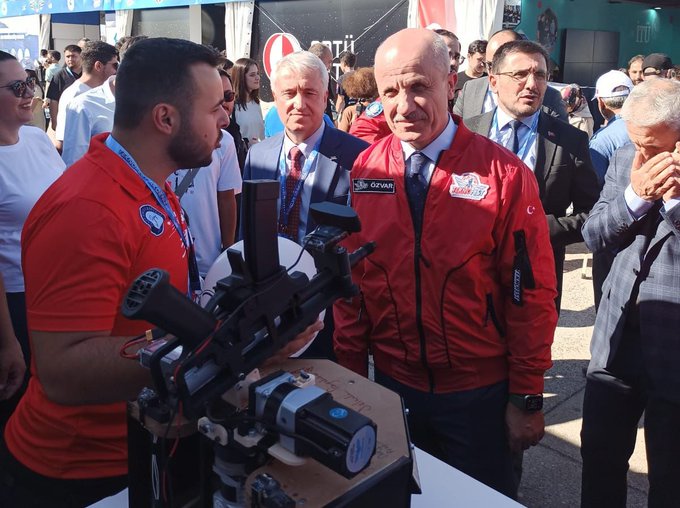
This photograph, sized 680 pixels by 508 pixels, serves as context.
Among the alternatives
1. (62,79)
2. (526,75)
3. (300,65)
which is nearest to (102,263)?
A: (300,65)

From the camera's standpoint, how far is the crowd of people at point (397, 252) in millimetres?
1472

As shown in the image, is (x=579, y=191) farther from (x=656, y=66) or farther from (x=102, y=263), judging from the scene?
(x=656, y=66)

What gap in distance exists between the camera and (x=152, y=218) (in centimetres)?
160

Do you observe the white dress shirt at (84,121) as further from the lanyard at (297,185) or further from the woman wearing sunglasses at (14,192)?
the lanyard at (297,185)

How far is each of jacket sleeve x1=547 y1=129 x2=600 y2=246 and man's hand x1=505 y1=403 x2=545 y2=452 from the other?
4.40ft

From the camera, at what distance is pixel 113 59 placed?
18.7 feet

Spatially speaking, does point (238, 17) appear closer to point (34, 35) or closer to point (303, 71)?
point (34, 35)

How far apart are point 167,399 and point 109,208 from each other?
0.60m

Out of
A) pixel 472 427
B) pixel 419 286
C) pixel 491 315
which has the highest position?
pixel 419 286

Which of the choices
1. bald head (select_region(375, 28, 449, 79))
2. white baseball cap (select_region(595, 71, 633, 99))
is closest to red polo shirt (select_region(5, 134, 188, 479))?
bald head (select_region(375, 28, 449, 79))

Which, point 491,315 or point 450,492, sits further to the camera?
point 491,315

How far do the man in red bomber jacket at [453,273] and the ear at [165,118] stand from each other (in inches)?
28.7

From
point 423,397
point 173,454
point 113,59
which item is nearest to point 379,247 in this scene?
point 423,397

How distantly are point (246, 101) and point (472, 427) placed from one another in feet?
15.1
